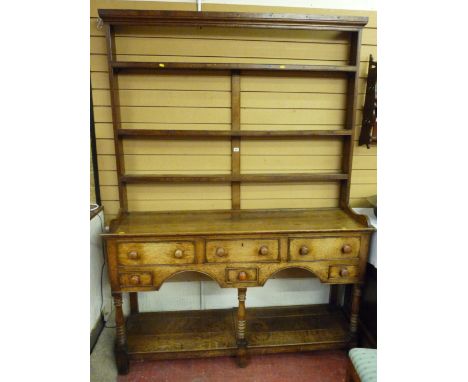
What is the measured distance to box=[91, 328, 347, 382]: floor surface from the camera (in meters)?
1.81

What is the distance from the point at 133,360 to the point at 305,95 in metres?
2.20

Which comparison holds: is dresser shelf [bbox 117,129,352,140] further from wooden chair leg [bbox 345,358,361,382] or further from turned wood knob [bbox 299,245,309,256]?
wooden chair leg [bbox 345,358,361,382]

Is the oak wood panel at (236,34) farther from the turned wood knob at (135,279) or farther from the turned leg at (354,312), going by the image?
the turned leg at (354,312)

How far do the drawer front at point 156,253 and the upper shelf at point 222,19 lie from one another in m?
1.33

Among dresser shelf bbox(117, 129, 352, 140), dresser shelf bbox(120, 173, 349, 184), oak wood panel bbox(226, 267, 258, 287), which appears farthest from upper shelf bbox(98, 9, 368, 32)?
oak wood panel bbox(226, 267, 258, 287)

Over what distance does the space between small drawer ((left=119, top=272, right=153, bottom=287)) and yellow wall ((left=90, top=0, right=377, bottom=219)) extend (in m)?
0.55

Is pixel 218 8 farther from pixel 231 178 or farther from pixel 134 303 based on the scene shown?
pixel 134 303

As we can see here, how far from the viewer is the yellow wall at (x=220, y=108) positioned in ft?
6.10

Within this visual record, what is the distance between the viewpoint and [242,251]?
1.69 metres

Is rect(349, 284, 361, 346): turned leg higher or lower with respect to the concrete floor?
higher

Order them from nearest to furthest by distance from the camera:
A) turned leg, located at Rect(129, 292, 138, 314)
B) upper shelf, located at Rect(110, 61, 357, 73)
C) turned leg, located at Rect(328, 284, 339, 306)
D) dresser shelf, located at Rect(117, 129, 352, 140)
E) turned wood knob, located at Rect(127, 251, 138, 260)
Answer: turned wood knob, located at Rect(127, 251, 138, 260), upper shelf, located at Rect(110, 61, 357, 73), dresser shelf, located at Rect(117, 129, 352, 140), turned leg, located at Rect(129, 292, 138, 314), turned leg, located at Rect(328, 284, 339, 306)
